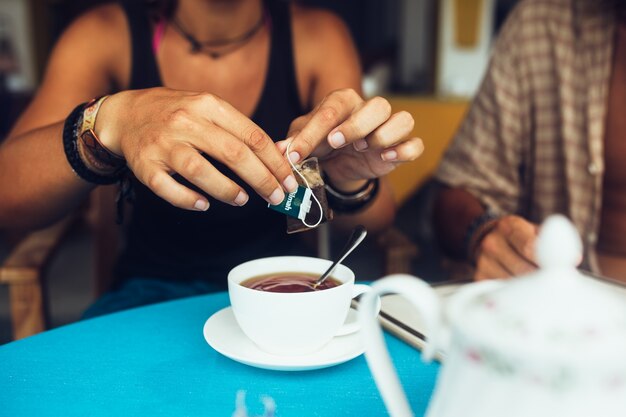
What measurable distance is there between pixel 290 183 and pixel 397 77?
470cm

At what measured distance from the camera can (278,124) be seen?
1.48 m

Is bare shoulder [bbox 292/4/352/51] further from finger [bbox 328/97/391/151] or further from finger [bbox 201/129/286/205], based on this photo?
finger [bbox 201/129/286/205]

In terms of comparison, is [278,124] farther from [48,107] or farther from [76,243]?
[76,243]

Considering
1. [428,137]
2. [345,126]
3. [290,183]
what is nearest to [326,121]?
[345,126]

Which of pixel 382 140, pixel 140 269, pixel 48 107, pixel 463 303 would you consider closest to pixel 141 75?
pixel 48 107

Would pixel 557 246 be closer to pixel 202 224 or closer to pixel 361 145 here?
pixel 361 145

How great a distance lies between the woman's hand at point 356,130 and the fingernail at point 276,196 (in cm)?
6

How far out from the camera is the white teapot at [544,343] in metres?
0.39

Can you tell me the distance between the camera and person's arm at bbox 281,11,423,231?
0.92 m

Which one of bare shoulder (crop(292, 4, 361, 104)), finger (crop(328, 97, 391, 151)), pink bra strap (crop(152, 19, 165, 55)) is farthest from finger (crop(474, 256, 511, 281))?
pink bra strap (crop(152, 19, 165, 55))

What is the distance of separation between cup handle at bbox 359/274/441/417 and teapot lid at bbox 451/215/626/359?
27 mm

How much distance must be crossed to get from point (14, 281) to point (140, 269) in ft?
0.88

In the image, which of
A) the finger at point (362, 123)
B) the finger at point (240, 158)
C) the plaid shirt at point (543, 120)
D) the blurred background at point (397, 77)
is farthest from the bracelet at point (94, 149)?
the plaid shirt at point (543, 120)

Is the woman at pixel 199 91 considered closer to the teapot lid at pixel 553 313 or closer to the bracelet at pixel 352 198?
the bracelet at pixel 352 198
